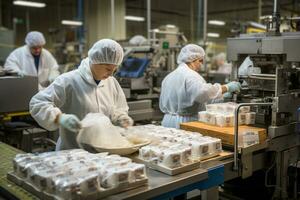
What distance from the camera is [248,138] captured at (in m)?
2.12

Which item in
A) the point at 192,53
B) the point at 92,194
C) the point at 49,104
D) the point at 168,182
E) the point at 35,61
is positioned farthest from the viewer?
the point at 35,61

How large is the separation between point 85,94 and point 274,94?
1345 millimetres

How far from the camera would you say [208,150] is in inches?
76.7

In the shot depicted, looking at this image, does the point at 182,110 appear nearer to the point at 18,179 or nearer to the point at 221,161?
the point at 221,161

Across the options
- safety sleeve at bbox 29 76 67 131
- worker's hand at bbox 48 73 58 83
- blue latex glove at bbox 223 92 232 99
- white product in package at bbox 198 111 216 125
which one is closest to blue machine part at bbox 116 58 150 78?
worker's hand at bbox 48 73 58 83

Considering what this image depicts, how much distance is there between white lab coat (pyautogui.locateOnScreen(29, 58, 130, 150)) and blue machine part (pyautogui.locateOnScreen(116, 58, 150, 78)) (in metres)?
2.00

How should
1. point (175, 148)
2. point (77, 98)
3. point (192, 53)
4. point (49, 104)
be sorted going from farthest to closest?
1. point (192, 53)
2. point (77, 98)
3. point (49, 104)
4. point (175, 148)

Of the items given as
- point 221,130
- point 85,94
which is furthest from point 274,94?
point 85,94

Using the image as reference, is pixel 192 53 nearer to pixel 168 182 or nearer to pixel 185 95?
pixel 185 95

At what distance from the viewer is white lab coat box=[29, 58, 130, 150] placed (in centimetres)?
199

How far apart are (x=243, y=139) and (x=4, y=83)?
2.04m

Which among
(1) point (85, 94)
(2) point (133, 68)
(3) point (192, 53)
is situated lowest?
(1) point (85, 94)

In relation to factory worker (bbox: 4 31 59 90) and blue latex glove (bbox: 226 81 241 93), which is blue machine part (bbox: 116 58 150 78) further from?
blue latex glove (bbox: 226 81 241 93)

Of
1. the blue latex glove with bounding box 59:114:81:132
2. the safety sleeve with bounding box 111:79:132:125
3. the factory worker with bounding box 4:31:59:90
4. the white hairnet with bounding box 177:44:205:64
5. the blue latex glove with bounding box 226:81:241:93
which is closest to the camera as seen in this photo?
the blue latex glove with bounding box 59:114:81:132
